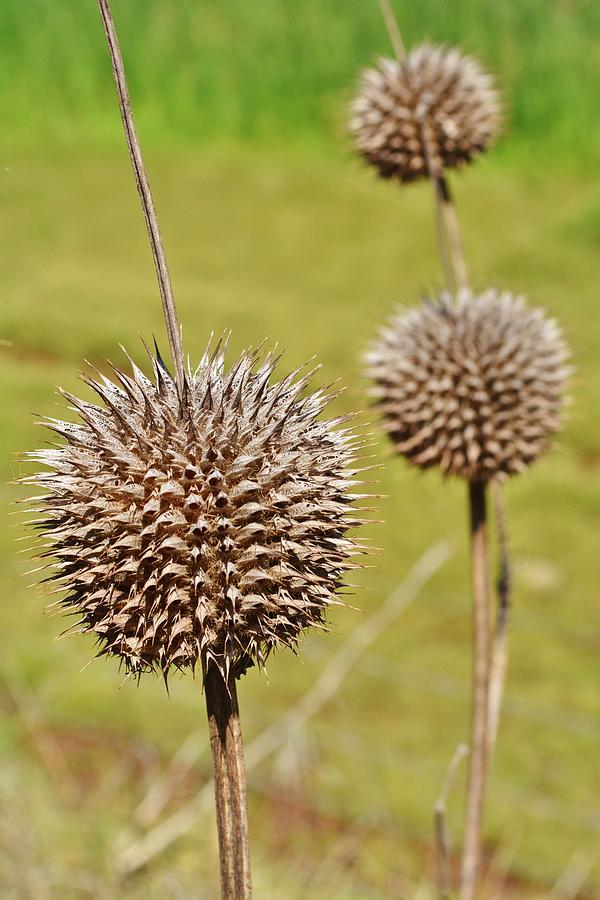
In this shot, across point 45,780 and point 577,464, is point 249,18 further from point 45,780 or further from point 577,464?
point 45,780

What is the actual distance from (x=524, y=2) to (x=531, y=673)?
3.33m

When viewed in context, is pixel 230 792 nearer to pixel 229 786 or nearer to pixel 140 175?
pixel 229 786

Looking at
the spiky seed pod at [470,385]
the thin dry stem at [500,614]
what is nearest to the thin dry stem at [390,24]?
the spiky seed pod at [470,385]

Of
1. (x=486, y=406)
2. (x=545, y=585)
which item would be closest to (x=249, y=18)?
(x=545, y=585)

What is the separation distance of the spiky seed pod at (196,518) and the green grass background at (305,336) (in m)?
0.72

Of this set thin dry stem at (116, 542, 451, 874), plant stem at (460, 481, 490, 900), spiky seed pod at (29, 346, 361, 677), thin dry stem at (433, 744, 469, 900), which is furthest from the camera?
thin dry stem at (116, 542, 451, 874)

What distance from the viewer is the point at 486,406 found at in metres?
1.64

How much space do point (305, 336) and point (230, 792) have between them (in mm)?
3643

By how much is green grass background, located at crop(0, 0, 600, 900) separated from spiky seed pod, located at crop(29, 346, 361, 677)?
0.72 meters

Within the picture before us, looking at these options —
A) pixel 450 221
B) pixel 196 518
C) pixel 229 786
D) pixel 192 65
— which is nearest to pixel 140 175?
pixel 196 518

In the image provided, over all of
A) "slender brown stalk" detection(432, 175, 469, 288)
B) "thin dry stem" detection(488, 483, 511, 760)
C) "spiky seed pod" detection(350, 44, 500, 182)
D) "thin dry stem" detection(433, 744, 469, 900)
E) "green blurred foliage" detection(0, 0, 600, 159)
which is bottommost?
"thin dry stem" detection(433, 744, 469, 900)

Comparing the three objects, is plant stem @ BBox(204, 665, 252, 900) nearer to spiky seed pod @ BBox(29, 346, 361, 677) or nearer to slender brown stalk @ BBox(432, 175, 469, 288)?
spiky seed pod @ BBox(29, 346, 361, 677)

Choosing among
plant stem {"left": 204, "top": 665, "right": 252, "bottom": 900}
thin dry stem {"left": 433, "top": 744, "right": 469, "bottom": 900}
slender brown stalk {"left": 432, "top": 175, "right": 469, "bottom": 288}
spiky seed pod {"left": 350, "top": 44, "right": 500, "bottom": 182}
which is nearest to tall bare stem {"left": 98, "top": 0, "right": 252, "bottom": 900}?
plant stem {"left": 204, "top": 665, "right": 252, "bottom": 900}

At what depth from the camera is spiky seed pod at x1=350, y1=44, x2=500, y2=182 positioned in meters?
1.71
